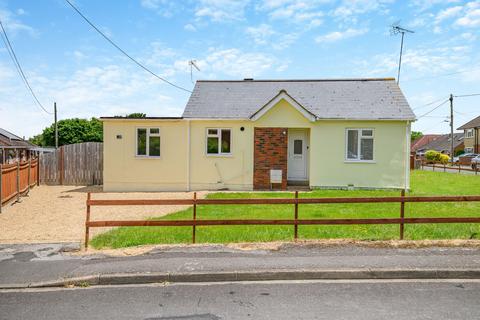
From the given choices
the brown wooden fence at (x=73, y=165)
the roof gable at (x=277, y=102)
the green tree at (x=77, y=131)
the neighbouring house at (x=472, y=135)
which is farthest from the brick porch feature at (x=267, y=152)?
the neighbouring house at (x=472, y=135)

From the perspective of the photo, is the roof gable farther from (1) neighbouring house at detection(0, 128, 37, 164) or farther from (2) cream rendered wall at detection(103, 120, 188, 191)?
(1) neighbouring house at detection(0, 128, 37, 164)

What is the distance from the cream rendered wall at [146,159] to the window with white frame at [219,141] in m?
1.07

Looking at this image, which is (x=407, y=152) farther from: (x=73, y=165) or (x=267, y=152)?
(x=73, y=165)

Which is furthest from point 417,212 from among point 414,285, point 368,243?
point 414,285

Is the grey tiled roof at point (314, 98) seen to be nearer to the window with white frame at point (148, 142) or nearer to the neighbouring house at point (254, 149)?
the neighbouring house at point (254, 149)

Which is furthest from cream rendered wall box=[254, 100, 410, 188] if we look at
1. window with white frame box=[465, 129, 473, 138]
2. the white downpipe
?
window with white frame box=[465, 129, 473, 138]

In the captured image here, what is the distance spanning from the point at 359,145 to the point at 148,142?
30.9 feet

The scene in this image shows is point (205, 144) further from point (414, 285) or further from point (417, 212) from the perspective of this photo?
point (414, 285)

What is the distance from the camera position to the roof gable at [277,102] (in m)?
15.5

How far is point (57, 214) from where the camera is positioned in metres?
10.7

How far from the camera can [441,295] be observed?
15.2 ft

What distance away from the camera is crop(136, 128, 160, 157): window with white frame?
52.3 ft

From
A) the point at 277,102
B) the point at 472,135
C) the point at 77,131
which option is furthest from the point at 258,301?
the point at 472,135

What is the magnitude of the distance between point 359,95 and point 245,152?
247 inches
